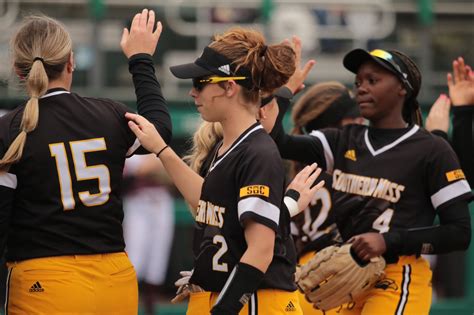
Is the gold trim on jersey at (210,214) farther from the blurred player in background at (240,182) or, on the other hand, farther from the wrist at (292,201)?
the wrist at (292,201)

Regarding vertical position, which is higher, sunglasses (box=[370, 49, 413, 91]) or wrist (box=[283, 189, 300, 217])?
sunglasses (box=[370, 49, 413, 91])

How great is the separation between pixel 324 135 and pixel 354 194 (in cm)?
47

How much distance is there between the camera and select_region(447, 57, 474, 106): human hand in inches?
225

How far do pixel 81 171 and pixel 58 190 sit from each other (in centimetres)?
13

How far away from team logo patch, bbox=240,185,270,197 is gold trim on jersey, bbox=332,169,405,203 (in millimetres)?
1373

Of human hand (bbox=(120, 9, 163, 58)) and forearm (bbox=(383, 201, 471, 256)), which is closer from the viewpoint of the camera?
human hand (bbox=(120, 9, 163, 58))

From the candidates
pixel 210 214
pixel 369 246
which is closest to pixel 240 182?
pixel 210 214

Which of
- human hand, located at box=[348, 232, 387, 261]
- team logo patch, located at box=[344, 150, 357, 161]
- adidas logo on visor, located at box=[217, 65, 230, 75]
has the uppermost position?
adidas logo on visor, located at box=[217, 65, 230, 75]

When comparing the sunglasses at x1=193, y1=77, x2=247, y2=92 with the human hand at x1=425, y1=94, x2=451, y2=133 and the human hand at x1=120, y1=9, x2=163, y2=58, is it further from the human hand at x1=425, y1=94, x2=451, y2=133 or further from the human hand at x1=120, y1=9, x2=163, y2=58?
the human hand at x1=425, y1=94, x2=451, y2=133

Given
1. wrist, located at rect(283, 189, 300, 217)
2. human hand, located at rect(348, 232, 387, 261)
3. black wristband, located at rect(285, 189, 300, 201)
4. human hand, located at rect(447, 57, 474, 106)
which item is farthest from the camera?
human hand, located at rect(447, 57, 474, 106)

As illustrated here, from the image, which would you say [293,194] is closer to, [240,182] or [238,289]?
[240,182]

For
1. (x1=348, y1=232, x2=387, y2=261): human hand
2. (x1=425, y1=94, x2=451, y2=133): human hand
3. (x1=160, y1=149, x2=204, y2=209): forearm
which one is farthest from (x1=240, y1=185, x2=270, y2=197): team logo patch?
(x1=425, y1=94, x2=451, y2=133): human hand

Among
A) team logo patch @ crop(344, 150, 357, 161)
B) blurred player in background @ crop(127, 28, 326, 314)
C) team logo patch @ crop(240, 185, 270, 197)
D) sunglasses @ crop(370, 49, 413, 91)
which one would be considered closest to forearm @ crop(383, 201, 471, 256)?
team logo patch @ crop(344, 150, 357, 161)

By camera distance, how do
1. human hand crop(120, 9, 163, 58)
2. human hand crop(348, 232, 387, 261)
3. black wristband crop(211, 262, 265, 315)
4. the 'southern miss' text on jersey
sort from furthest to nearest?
the 'southern miss' text on jersey, human hand crop(348, 232, 387, 261), human hand crop(120, 9, 163, 58), black wristband crop(211, 262, 265, 315)
